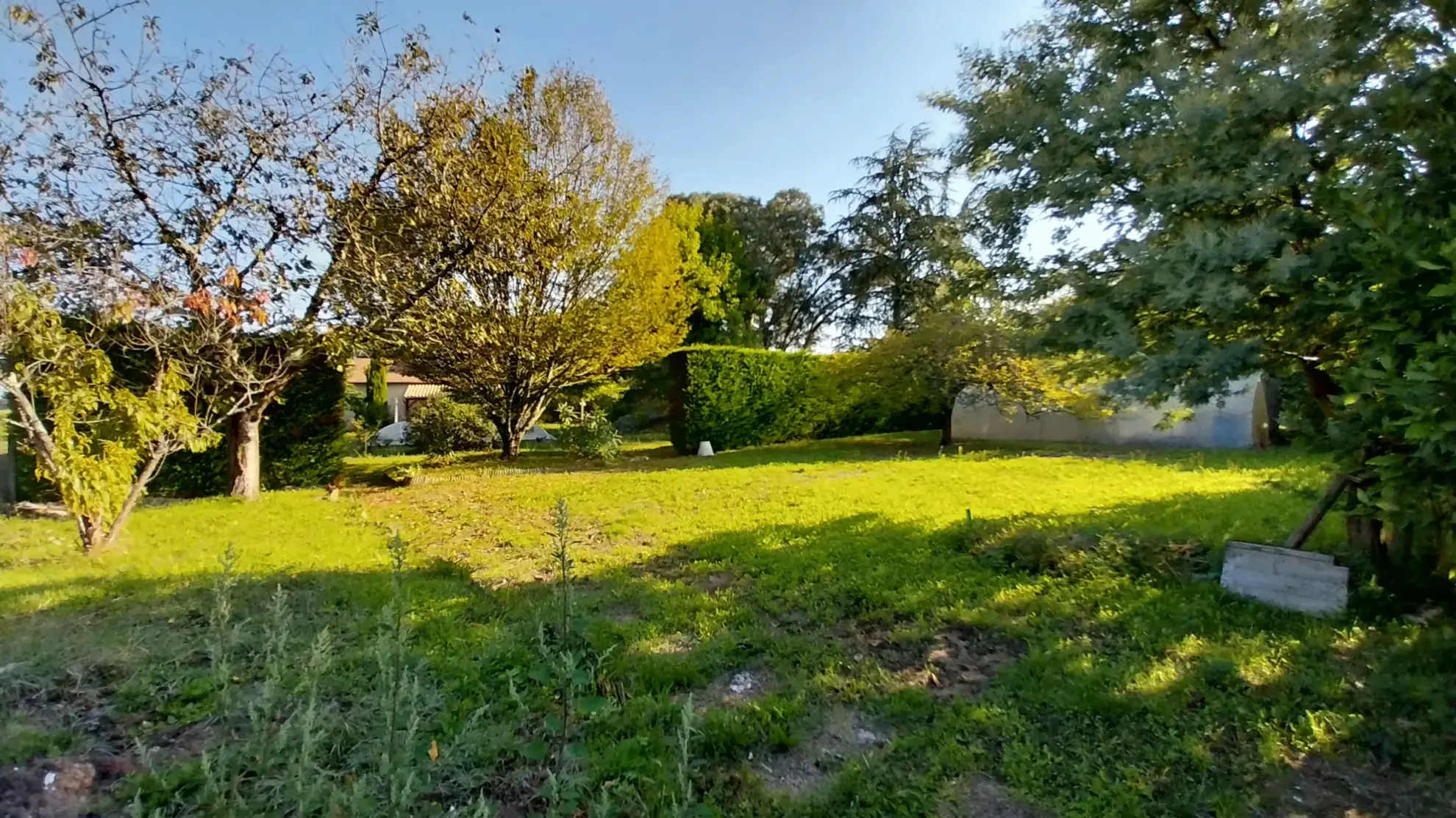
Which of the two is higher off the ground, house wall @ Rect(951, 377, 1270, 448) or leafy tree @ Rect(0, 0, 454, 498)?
leafy tree @ Rect(0, 0, 454, 498)

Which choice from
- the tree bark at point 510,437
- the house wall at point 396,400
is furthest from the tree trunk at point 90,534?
the house wall at point 396,400

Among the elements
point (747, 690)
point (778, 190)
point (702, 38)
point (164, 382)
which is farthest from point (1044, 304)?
point (778, 190)

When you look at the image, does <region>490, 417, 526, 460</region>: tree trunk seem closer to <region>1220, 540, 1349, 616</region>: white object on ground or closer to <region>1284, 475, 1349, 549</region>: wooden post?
<region>1220, 540, 1349, 616</region>: white object on ground

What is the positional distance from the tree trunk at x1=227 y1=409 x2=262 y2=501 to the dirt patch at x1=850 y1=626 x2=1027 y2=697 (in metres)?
7.44

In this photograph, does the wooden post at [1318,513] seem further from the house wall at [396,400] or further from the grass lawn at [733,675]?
the house wall at [396,400]

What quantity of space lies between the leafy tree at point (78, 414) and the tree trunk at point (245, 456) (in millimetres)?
2282

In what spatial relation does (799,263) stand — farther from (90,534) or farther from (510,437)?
(90,534)

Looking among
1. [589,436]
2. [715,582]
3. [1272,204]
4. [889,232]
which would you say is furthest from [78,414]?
[889,232]

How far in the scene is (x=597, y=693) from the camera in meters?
2.76

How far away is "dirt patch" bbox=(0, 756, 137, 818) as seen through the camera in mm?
1821

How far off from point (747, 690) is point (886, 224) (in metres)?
20.2

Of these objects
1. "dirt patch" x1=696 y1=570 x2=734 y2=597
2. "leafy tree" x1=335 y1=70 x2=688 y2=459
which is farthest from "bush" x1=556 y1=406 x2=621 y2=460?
"dirt patch" x1=696 y1=570 x2=734 y2=597

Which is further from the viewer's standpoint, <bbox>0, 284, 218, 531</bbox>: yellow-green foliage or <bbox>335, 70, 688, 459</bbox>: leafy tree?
<bbox>335, 70, 688, 459</bbox>: leafy tree

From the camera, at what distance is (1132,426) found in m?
12.4
